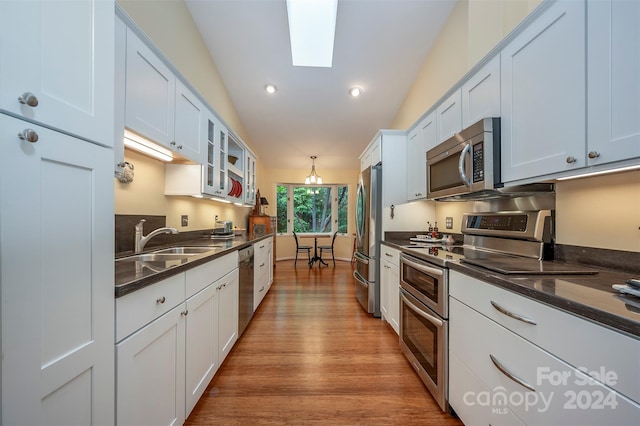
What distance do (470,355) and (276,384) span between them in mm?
1244

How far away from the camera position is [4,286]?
567 mm

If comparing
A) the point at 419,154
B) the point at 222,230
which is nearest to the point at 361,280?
the point at 419,154

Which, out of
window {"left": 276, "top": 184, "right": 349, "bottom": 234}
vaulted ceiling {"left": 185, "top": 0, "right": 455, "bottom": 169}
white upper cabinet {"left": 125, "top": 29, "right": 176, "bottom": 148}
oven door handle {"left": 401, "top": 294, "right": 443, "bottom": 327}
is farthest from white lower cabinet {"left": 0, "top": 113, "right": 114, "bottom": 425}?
window {"left": 276, "top": 184, "right": 349, "bottom": 234}

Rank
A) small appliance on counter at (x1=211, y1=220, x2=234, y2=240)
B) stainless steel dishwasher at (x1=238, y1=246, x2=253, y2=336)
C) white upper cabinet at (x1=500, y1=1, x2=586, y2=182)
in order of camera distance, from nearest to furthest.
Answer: white upper cabinet at (x1=500, y1=1, x2=586, y2=182), stainless steel dishwasher at (x1=238, y1=246, x2=253, y2=336), small appliance on counter at (x1=211, y1=220, x2=234, y2=240)

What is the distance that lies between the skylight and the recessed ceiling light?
57cm

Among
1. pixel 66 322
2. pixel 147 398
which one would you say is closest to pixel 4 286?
pixel 66 322

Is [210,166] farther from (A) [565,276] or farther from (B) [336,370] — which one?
(A) [565,276]

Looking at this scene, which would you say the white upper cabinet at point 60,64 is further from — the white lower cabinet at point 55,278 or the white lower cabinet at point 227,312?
the white lower cabinet at point 227,312

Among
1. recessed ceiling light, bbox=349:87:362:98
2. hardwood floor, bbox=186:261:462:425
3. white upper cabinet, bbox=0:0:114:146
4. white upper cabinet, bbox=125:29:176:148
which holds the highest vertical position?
recessed ceiling light, bbox=349:87:362:98

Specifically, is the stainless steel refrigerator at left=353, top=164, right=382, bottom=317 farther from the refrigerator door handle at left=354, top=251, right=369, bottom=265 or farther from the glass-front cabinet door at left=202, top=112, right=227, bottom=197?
the glass-front cabinet door at left=202, top=112, right=227, bottom=197

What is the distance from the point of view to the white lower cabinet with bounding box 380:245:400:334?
7.50ft

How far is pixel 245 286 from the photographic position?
2414 millimetres

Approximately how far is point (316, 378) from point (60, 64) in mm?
2057

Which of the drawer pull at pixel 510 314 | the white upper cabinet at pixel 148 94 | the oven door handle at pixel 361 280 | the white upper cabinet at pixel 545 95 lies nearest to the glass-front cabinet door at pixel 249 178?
the oven door handle at pixel 361 280
